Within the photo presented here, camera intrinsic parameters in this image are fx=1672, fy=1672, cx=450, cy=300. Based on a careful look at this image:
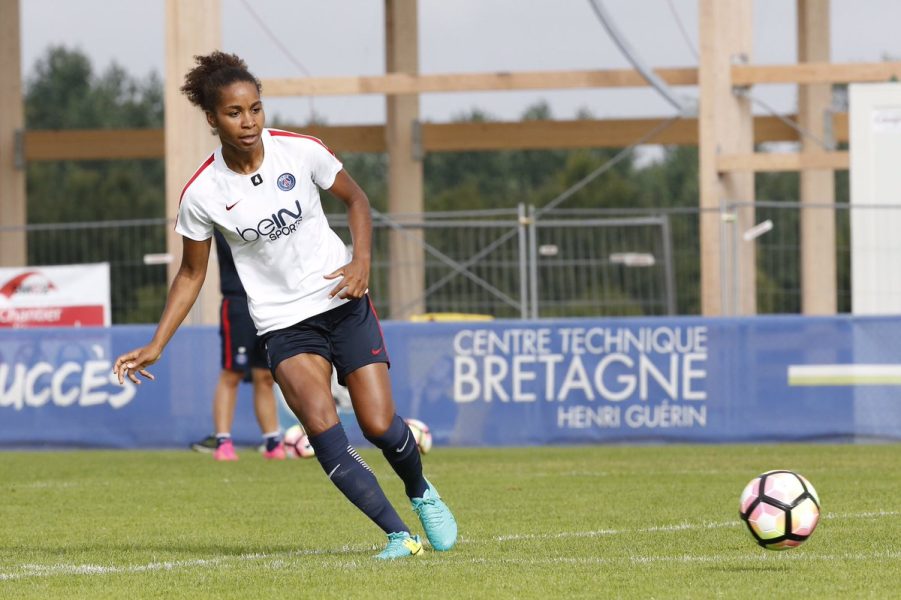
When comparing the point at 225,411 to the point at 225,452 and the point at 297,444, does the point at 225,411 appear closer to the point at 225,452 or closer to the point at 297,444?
the point at 225,452

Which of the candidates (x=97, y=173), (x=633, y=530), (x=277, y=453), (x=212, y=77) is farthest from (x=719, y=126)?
(x=97, y=173)

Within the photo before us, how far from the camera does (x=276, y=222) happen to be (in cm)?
675

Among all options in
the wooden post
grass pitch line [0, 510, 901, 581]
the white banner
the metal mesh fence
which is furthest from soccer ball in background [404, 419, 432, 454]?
the wooden post

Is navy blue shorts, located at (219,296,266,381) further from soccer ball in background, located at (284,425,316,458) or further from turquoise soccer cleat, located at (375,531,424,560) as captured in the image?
turquoise soccer cleat, located at (375,531,424,560)

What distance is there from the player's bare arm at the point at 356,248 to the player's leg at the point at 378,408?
0.19 metres

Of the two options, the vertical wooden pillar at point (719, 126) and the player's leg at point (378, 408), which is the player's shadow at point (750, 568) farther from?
the vertical wooden pillar at point (719, 126)

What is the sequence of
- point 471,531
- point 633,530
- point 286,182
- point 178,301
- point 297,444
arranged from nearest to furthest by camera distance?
point 286,182 < point 178,301 < point 633,530 < point 471,531 < point 297,444

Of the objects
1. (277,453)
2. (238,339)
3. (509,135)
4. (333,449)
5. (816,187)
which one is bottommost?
Answer: (277,453)

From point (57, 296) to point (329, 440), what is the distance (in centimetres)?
1218

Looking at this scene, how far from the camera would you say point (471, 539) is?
751 cm

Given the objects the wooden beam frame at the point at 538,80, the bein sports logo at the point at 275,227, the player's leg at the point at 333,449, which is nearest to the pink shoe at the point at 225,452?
the player's leg at the point at 333,449

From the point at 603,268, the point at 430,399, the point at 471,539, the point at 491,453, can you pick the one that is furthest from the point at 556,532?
the point at 603,268

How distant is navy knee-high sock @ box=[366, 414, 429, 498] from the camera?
6.85 m

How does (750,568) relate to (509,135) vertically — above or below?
below
